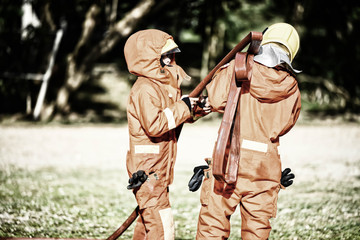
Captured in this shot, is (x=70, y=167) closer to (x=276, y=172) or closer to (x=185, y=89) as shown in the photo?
(x=276, y=172)

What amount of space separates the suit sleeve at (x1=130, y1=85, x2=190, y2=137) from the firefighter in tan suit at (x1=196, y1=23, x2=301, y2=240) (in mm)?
260

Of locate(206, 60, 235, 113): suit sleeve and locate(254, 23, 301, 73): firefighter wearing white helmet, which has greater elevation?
locate(254, 23, 301, 73): firefighter wearing white helmet

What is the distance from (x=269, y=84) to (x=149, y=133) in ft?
3.01

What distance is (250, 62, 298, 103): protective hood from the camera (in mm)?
3164

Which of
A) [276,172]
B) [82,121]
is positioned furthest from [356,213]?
[82,121]

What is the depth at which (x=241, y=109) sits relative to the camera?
3279mm

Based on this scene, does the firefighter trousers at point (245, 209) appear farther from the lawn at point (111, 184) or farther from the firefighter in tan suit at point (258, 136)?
the lawn at point (111, 184)

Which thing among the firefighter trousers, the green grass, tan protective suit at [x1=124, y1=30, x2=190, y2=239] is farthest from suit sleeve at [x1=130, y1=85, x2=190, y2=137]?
the green grass

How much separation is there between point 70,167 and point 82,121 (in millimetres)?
6253

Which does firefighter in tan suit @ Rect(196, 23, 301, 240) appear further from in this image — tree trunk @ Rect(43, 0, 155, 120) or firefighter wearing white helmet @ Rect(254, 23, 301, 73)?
tree trunk @ Rect(43, 0, 155, 120)

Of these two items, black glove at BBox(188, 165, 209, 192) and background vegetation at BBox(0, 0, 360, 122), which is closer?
black glove at BBox(188, 165, 209, 192)

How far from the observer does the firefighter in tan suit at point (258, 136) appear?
3201 mm

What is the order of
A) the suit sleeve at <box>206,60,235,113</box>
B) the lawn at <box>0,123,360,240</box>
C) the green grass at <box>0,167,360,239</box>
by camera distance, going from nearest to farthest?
the suit sleeve at <box>206,60,235,113</box> < the green grass at <box>0,167,360,239</box> < the lawn at <box>0,123,360,240</box>

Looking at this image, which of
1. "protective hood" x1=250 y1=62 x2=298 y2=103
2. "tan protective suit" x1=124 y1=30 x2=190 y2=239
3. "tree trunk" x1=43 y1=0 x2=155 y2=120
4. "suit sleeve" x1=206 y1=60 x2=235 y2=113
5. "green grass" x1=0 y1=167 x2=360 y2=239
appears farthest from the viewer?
"tree trunk" x1=43 y1=0 x2=155 y2=120
